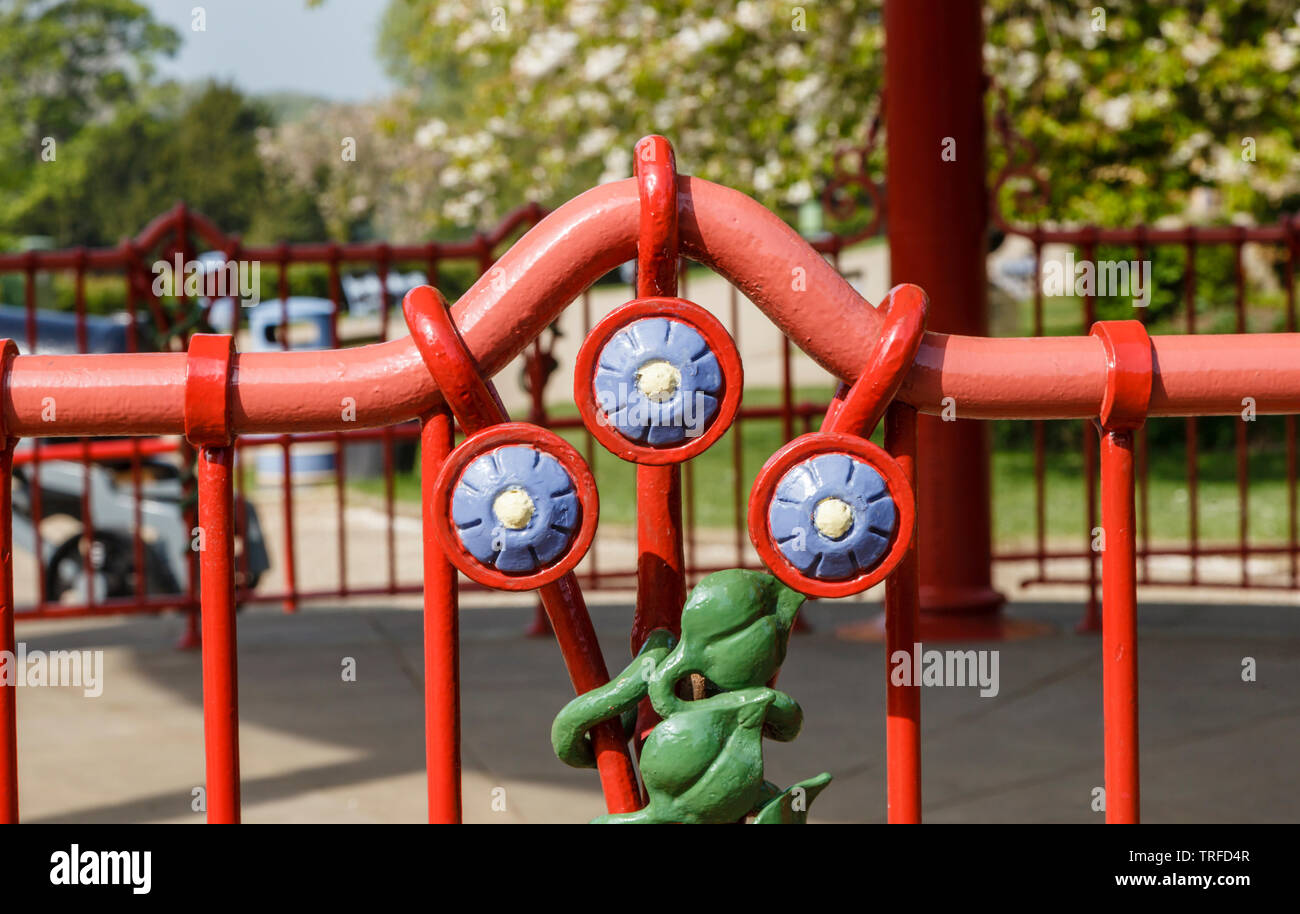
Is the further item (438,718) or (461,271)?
(461,271)

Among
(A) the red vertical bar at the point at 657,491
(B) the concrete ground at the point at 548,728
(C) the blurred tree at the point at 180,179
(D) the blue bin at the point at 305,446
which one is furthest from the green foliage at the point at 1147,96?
(C) the blurred tree at the point at 180,179

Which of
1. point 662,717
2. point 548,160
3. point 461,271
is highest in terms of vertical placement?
point 461,271

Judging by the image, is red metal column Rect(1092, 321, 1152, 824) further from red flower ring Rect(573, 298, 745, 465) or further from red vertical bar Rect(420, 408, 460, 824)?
red vertical bar Rect(420, 408, 460, 824)

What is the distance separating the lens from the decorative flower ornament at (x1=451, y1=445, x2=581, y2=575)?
1164mm

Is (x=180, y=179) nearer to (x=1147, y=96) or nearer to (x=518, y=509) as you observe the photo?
(x=1147, y=96)

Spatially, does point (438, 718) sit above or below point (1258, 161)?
below

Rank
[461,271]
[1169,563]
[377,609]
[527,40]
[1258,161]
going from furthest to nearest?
1. [461,271]
2. [527,40]
3. [1258,161]
4. [1169,563]
5. [377,609]

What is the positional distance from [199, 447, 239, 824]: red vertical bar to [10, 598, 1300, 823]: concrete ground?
160cm

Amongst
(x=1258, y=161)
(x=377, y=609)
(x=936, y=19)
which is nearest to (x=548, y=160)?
(x=1258, y=161)

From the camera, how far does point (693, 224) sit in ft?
4.02

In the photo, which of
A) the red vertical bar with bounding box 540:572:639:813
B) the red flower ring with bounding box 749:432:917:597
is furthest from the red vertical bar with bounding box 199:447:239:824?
the red flower ring with bounding box 749:432:917:597

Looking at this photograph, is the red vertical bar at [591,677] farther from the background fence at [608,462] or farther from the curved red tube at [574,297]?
the background fence at [608,462]
